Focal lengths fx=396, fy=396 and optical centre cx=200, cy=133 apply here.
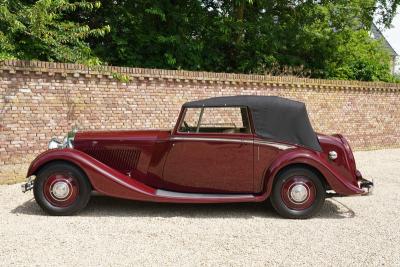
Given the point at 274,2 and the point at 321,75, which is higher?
the point at 274,2

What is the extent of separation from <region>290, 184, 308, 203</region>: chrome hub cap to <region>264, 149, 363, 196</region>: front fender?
0.97 ft

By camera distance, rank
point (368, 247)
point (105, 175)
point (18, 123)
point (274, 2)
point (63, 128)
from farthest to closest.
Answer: point (274, 2) → point (63, 128) → point (18, 123) → point (105, 175) → point (368, 247)

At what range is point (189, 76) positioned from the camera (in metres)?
9.05

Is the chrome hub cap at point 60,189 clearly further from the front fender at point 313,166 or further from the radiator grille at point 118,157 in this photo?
the front fender at point 313,166

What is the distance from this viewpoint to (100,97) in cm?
801

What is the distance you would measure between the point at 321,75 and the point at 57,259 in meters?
12.8

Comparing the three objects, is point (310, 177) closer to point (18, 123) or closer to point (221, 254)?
point (221, 254)

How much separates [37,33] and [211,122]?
4.93 m

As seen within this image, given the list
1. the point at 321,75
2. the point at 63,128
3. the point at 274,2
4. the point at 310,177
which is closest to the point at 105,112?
the point at 63,128

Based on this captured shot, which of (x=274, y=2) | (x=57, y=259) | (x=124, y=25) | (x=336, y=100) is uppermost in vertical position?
(x=274, y=2)

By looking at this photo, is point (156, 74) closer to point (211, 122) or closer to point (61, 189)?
point (211, 122)

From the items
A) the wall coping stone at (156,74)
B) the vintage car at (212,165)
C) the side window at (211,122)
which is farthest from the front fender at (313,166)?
the wall coping stone at (156,74)

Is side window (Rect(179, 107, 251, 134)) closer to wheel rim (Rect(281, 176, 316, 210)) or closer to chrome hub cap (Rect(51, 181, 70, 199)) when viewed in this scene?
wheel rim (Rect(281, 176, 316, 210))

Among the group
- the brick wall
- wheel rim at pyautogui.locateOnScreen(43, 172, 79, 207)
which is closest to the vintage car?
wheel rim at pyautogui.locateOnScreen(43, 172, 79, 207)
